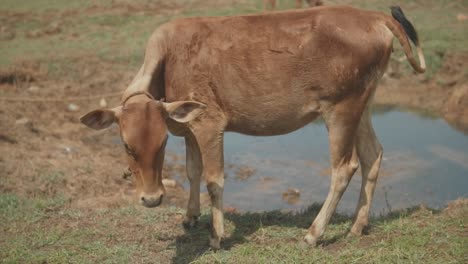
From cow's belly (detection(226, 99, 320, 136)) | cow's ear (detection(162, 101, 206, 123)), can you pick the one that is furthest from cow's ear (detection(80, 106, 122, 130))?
cow's belly (detection(226, 99, 320, 136))

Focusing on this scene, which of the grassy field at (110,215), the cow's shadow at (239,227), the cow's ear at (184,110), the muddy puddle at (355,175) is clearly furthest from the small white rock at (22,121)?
the cow's ear at (184,110)

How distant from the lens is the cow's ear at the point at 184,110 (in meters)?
4.95

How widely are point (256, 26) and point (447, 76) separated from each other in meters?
9.90

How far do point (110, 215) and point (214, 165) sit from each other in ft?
6.05

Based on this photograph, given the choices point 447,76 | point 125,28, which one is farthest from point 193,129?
point 125,28

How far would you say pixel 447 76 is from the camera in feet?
46.1

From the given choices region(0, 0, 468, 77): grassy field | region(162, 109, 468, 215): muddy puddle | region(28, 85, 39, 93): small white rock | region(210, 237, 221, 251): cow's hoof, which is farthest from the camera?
region(0, 0, 468, 77): grassy field

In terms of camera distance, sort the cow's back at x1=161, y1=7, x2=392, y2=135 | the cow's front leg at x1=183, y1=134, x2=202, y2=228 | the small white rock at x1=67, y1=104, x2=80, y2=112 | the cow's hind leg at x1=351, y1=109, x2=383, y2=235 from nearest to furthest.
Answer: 1. the cow's back at x1=161, y1=7, x2=392, y2=135
2. the cow's hind leg at x1=351, y1=109, x2=383, y2=235
3. the cow's front leg at x1=183, y1=134, x2=202, y2=228
4. the small white rock at x1=67, y1=104, x2=80, y2=112

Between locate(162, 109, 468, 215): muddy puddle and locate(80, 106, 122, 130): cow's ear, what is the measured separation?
399cm

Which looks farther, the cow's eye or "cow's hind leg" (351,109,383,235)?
"cow's hind leg" (351,109,383,235)

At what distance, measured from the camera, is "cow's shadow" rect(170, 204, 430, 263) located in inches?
224

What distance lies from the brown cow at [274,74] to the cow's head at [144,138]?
34 cm

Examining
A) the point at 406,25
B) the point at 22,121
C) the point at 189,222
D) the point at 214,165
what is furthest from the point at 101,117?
the point at 22,121

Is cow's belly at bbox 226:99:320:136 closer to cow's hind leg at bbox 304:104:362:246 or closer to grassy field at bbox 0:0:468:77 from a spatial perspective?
cow's hind leg at bbox 304:104:362:246
